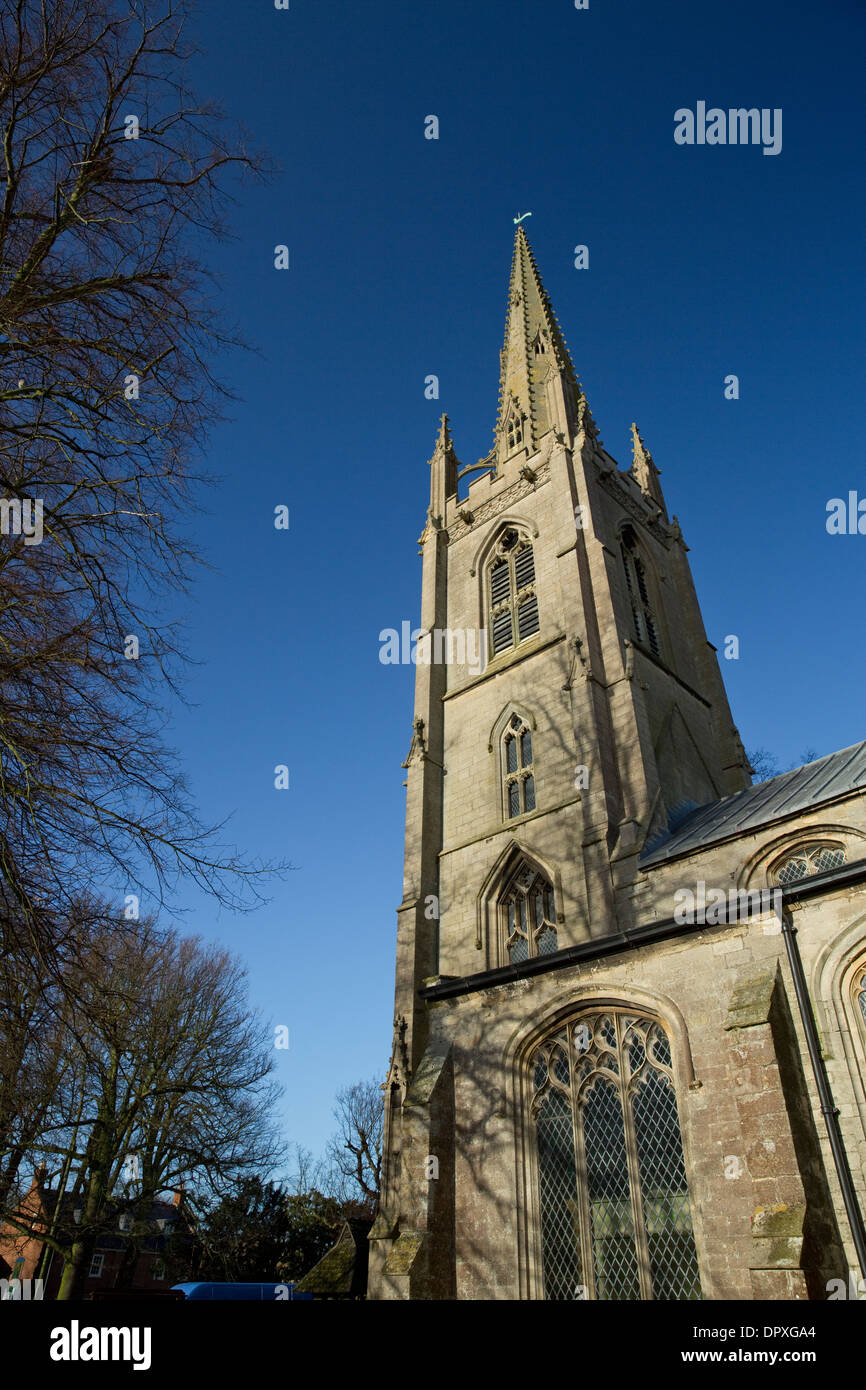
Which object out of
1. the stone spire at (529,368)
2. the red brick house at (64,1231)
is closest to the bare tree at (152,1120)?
the red brick house at (64,1231)

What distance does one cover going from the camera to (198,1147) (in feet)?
67.8

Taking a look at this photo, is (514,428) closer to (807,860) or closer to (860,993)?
(807,860)

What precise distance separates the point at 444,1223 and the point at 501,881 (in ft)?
23.0

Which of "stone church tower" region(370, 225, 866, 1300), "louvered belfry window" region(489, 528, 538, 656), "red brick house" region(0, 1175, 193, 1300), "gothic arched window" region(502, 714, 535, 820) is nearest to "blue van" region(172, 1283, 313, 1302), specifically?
"red brick house" region(0, 1175, 193, 1300)

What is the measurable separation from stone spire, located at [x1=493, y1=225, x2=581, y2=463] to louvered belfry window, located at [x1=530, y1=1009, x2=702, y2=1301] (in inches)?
758

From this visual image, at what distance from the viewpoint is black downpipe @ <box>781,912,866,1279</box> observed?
8.16 meters

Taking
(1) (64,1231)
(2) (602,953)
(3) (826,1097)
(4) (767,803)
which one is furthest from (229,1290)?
(3) (826,1097)

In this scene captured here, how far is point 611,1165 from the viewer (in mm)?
10711

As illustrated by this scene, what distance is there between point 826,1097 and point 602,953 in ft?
10.6

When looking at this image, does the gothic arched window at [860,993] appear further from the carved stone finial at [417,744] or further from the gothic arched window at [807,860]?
the carved stone finial at [417,744]

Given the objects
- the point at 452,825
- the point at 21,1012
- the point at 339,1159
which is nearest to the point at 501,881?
the point at 452,825

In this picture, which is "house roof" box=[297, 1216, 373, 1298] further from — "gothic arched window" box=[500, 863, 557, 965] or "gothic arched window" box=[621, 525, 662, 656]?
"gothic arched window" box=[621, 525, 662, 656]

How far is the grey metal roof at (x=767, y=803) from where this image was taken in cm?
1374
